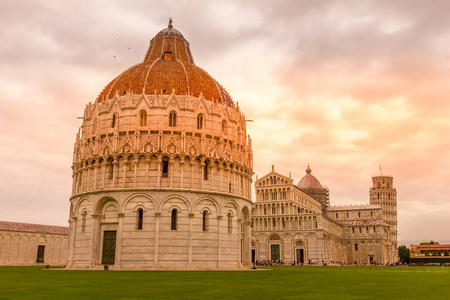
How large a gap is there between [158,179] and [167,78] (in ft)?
42.3

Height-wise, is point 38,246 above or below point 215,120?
below

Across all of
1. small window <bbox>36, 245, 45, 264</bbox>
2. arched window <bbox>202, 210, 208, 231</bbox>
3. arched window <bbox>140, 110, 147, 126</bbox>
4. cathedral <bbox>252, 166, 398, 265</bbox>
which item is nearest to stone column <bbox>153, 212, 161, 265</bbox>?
arched window <bbox>202, 210, 208, 231</bbox>

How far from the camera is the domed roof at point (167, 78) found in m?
50.3

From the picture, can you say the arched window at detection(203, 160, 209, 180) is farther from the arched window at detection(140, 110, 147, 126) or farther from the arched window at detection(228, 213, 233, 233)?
the arched window at detection(140, 110, 147, 126)

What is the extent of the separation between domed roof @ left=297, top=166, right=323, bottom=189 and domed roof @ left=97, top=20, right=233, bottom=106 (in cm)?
8816

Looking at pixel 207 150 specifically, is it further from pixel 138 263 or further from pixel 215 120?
pixel 138 263

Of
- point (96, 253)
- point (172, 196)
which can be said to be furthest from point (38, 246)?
point (172, 196)

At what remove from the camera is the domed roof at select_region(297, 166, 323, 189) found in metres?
139

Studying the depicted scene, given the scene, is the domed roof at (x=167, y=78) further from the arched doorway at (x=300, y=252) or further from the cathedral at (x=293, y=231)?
the arched doorway at (x=300, y=252)

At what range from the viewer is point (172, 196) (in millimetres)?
45156

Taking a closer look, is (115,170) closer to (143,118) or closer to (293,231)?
(143,118)

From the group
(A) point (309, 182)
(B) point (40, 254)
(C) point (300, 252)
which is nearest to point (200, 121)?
(B) point (40, 254)

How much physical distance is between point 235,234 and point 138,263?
1140cm

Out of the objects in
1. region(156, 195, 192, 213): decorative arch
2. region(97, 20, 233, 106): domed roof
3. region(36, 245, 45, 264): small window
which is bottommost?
region(36, 245, 45, 264): small window
